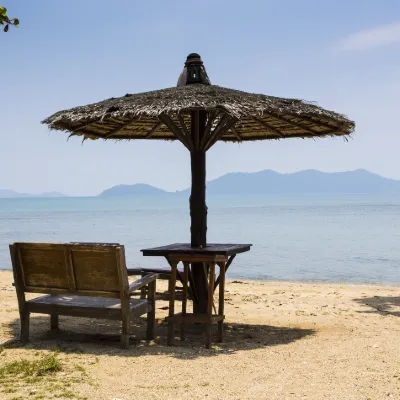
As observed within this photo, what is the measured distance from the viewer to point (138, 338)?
6355mm

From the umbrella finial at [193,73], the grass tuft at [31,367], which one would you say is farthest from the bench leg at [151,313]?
the umbrella finial at [193,73]

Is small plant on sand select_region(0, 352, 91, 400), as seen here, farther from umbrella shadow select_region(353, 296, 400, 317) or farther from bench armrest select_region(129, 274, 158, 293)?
umbrella shadow select_region(353, 296, 400, 317)

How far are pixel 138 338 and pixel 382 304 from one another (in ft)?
15.5

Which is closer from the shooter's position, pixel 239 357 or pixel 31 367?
pixel 31 367

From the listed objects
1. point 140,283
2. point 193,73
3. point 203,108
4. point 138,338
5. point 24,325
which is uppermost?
point 193,73

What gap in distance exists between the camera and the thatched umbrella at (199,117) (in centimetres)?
628

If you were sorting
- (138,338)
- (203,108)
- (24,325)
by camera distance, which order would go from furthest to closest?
(138,338), (203,108), (24,325)

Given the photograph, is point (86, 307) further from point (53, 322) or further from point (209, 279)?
point (209, 279)

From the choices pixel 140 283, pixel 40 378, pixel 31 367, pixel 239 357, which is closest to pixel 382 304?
pixel 239 357

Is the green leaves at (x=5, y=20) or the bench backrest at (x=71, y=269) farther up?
the green leaves at (x=5, y=20)

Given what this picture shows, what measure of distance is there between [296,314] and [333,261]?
1524 cm

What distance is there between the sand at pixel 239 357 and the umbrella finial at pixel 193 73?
3.16 m

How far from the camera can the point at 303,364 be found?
509 centimetres

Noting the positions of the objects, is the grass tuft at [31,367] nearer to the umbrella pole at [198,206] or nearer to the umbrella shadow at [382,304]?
the umbrella pole at [198,206]
